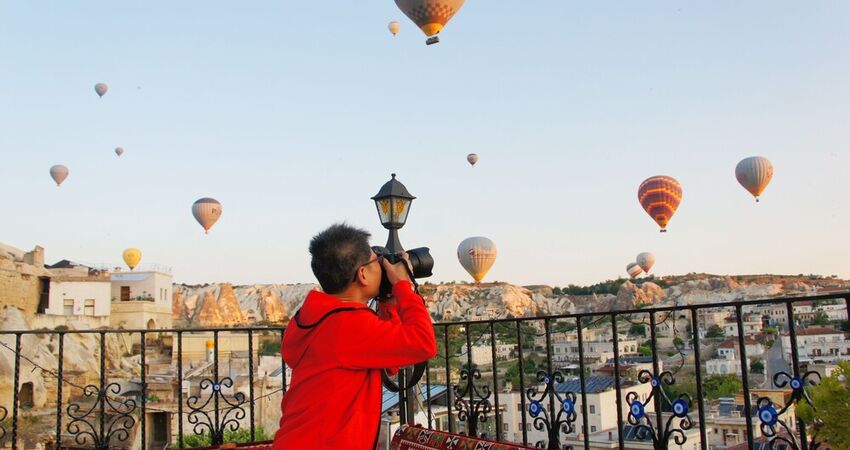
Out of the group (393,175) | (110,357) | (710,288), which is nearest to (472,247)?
(110,357)

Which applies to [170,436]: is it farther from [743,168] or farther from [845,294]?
[743,168]

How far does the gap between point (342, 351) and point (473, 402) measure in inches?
72.4

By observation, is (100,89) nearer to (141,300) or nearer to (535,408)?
(141,300)

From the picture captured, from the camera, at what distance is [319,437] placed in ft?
5.92

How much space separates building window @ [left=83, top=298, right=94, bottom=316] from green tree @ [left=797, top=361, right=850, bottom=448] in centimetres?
4738

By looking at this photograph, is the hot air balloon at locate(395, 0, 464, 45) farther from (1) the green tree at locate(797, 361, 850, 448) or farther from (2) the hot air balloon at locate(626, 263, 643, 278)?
(2) the hot air balloon at locate(626, 263, 643, 278)

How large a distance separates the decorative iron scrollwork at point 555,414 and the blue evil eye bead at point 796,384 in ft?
3.03

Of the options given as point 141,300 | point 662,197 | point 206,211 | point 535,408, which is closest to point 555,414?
point 535,408

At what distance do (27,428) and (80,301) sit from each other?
2501 cm

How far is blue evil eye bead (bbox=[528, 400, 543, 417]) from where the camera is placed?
10.5 ft

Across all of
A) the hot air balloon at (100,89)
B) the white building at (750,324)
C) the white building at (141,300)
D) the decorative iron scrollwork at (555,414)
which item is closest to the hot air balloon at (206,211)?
the hot air balloon at (100,89)

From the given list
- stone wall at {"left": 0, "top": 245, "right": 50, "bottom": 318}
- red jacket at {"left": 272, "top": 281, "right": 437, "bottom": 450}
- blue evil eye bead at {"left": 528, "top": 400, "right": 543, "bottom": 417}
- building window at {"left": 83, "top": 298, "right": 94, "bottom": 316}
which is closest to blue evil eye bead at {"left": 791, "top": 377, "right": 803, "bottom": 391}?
blue evil eye bead at {"left": 528, "top": 400, "right": 543, "bottom": 417}

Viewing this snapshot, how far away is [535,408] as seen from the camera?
323 cm

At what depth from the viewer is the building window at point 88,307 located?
4316 cm
